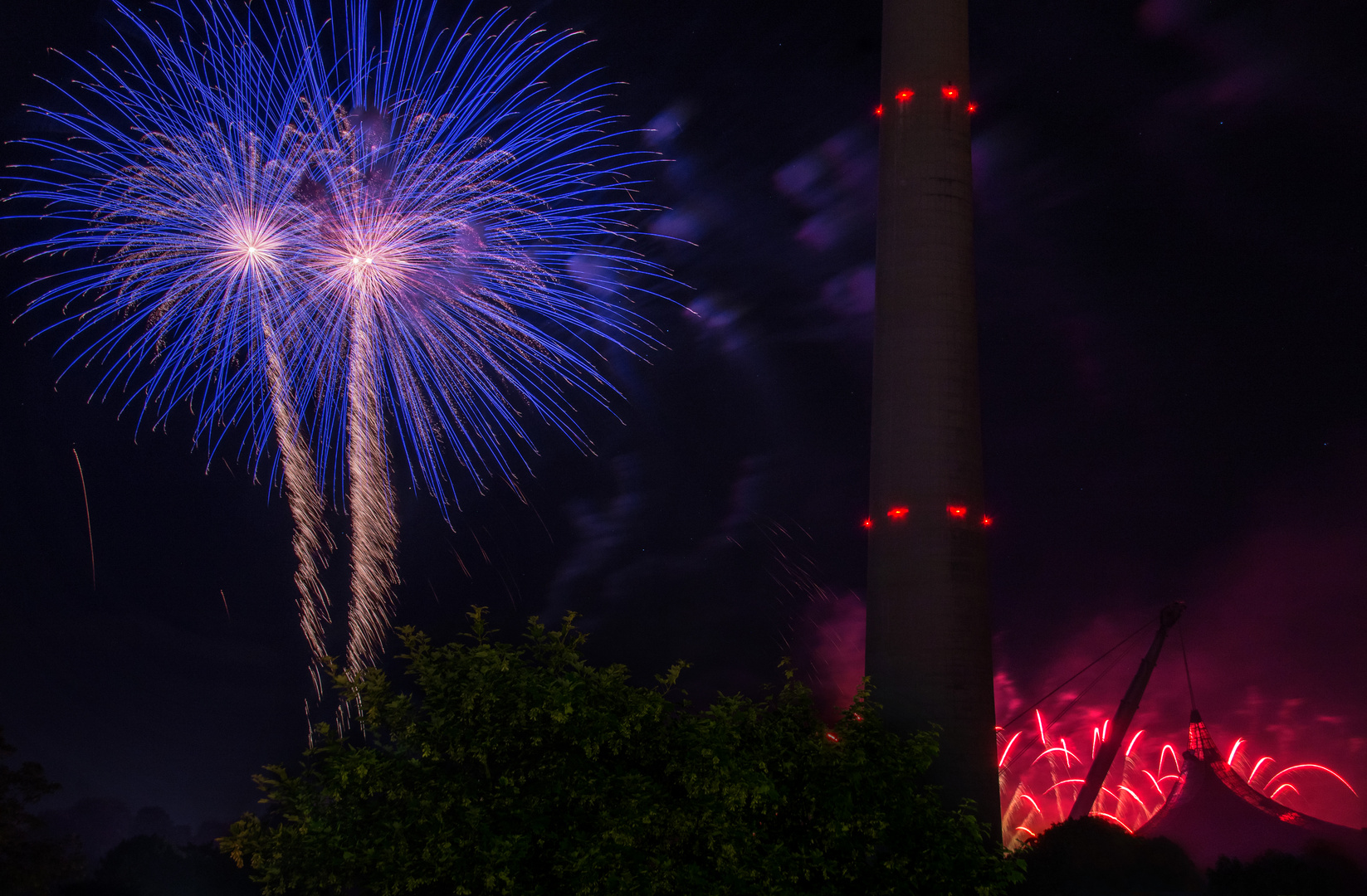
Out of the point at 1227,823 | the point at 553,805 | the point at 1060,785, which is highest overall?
the point at 553,805

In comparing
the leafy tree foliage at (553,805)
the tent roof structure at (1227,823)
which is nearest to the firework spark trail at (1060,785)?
the tent roof structure at (1227,823)

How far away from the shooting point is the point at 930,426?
46.7 m

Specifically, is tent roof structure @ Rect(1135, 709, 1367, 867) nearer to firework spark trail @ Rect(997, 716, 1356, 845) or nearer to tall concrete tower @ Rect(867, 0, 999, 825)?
tall concrete tower @ Rect(867, 0, 999, 825)

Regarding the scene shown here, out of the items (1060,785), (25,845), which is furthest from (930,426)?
(1060,785)

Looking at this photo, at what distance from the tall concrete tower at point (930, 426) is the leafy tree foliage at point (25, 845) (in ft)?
136

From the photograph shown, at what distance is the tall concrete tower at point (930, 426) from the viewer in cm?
4378

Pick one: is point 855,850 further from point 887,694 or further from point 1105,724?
point 1105,724

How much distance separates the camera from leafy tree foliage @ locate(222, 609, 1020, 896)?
25.1 m

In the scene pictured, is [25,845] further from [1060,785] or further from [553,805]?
[1060,785]

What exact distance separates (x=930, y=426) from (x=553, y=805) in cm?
2739

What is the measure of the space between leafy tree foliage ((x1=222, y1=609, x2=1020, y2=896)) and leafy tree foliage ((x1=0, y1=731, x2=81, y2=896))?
28.7 m

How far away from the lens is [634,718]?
27344mm

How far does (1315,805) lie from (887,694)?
76.7 m

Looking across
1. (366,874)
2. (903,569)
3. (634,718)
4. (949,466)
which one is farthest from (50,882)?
(949,466)
